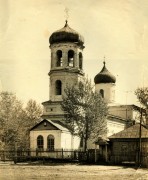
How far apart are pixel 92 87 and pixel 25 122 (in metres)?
13.6

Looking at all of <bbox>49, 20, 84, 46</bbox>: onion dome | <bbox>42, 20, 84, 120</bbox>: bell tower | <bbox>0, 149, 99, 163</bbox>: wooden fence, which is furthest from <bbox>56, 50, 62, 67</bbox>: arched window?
<bbox>0, 149, 99, 163</bbox>: wooden fence

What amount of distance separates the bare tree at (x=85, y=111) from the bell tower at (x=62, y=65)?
315 centimetres

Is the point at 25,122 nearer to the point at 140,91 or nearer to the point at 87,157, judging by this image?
the point at 140,91

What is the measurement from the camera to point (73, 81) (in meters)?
33.4

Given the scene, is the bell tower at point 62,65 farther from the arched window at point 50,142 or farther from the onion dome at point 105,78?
the onion dome at point 105,78

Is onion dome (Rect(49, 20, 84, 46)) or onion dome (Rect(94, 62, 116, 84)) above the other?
onion dome (Rect(49, 20, 84, 46))

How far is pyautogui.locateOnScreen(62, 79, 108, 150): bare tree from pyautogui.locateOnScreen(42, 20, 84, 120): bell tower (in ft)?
10.3

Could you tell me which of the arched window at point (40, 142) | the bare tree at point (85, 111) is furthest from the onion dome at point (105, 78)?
the arched window at point (40, 142)

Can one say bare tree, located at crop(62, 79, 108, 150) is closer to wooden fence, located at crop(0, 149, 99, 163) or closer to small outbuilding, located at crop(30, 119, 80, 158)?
small outbuilding, located at crop(30, 119, 80, 158)

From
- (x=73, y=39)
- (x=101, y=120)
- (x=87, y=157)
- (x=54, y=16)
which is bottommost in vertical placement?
(x=87, y=157)

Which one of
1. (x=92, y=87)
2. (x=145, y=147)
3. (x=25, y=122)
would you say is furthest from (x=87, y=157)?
(x=25, y=122)

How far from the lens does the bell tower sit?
3309 cm

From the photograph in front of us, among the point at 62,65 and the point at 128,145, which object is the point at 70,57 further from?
the point at 128,145

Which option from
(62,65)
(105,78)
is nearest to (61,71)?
(62,65)
